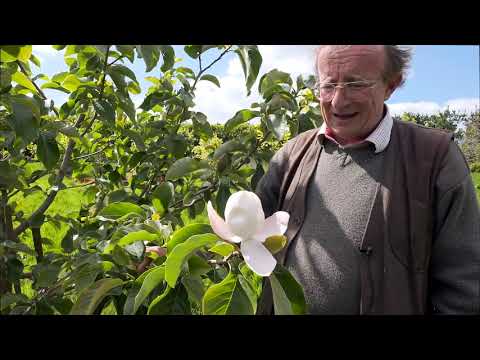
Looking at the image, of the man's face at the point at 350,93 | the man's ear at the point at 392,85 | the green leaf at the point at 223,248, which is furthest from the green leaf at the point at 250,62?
the green leaf at the point at 223,248

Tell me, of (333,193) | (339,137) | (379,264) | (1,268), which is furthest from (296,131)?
(1,268)

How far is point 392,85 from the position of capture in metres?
1.49

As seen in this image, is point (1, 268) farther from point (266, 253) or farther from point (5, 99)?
→ point (266, 253)

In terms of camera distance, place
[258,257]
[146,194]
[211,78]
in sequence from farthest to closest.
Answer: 1. [146,194]
2. [211,78]
3. [258,257]

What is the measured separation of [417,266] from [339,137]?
48cm

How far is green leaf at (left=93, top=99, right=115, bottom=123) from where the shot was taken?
134 centimetres

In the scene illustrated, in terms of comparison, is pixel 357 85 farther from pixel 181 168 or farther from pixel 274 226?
pixel 274 226

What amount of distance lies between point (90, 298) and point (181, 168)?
57cm

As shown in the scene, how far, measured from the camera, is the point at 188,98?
1.54 m

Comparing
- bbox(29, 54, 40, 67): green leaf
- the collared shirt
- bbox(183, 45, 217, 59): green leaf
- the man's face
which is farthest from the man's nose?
bbox(29, 54, 40, 67): green leaf

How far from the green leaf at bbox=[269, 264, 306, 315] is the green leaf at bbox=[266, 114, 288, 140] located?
73 centimetres

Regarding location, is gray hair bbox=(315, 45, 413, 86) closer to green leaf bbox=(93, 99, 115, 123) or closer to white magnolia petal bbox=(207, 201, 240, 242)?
green leaf bbox=(93, 99, 115, 123)

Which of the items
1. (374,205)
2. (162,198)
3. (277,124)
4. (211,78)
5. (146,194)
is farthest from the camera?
(146,194)

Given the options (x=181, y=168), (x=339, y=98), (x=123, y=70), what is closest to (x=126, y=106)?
(x=123, y=70)
